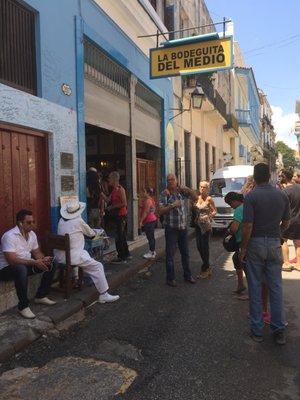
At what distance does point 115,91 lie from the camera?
32.7 ft

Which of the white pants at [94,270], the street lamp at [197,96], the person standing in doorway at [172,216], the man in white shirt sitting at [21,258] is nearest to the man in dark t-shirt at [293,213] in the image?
the person standing in doorway at [172,216]

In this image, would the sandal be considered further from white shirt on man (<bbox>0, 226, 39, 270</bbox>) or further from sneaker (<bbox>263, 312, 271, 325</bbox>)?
white shirt on man (<bbox>0, 226, 39, 270</bbox>)

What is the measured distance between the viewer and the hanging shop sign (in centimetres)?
934

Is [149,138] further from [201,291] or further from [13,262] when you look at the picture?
[13,262]

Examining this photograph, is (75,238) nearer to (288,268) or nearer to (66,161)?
(66,161)

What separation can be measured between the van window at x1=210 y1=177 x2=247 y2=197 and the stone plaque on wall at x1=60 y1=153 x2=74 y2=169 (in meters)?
7.55

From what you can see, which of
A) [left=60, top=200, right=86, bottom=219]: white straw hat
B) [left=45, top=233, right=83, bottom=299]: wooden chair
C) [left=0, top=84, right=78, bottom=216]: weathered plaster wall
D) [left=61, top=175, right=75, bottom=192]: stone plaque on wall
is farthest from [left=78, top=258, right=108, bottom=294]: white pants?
[left=61, top=175, right=75, bottom=192]: stone plaque on wall

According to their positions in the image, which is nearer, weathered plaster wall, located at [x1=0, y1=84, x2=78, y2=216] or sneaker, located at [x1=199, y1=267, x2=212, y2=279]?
weathered plaster wall, located at [x1=0, y1=84, x2=78, y2=216]

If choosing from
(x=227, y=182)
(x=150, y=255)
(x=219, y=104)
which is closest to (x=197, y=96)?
(x=227, y=182)

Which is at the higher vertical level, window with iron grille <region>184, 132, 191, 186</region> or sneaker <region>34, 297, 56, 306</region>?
window with iron grille <region>184, 132, 191, 186</region>

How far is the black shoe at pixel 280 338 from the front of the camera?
457 centimetres

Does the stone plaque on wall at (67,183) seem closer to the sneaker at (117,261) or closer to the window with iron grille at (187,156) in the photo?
the sneaker at (117,261)

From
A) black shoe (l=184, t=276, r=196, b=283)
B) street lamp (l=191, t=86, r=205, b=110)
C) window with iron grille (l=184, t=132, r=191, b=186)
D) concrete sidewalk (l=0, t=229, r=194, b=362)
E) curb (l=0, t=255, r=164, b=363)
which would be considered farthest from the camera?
window with iron grille (l=184, t=132, r=191, b=186)

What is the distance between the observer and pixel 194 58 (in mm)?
9594
